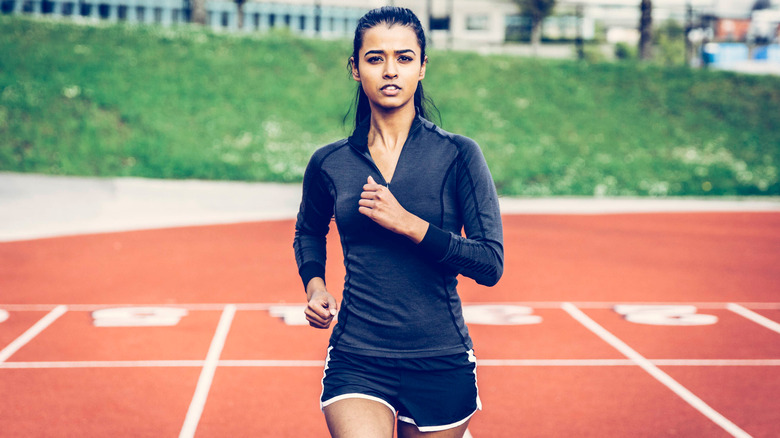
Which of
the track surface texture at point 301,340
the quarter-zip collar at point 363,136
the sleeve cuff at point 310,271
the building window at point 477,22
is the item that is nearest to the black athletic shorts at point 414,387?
the sleeve cuff at point 310,271

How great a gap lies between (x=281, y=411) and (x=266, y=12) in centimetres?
3490

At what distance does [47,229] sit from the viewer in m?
10.8

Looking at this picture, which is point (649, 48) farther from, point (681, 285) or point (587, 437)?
point (587, 437)

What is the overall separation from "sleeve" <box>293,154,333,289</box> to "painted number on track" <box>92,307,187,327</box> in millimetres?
4227

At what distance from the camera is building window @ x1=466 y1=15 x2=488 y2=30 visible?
40.9 metres

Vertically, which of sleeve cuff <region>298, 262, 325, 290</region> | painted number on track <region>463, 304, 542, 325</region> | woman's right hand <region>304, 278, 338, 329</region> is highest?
sleeve cuff <region>298, 262, 325, 290</region>

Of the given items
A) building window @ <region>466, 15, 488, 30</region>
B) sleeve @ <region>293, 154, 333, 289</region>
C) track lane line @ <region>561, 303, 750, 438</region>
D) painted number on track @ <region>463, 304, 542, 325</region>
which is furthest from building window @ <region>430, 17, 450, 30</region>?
sleeve @ <region>293, 154, 333, 289</region>

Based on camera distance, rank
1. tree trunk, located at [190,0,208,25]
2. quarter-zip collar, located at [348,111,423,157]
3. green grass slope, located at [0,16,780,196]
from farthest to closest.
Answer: tree trunk, located at [190,0,208,25] < green grass slope, located at [0,16,780,196] < quarter-zip collar, located at [348,111,423,157]

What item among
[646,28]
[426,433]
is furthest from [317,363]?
[646,28]

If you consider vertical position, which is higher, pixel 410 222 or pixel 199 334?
pixel 410 222

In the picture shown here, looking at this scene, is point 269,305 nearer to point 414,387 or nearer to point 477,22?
point 414,387

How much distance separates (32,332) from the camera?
6.27 metres

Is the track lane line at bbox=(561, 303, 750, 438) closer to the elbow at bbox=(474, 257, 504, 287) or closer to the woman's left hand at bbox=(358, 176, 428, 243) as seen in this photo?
the elbow at bbox=(474, 257, 504, 287)

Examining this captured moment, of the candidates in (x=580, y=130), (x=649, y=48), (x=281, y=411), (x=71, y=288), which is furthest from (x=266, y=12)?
(x=281, y=411)
